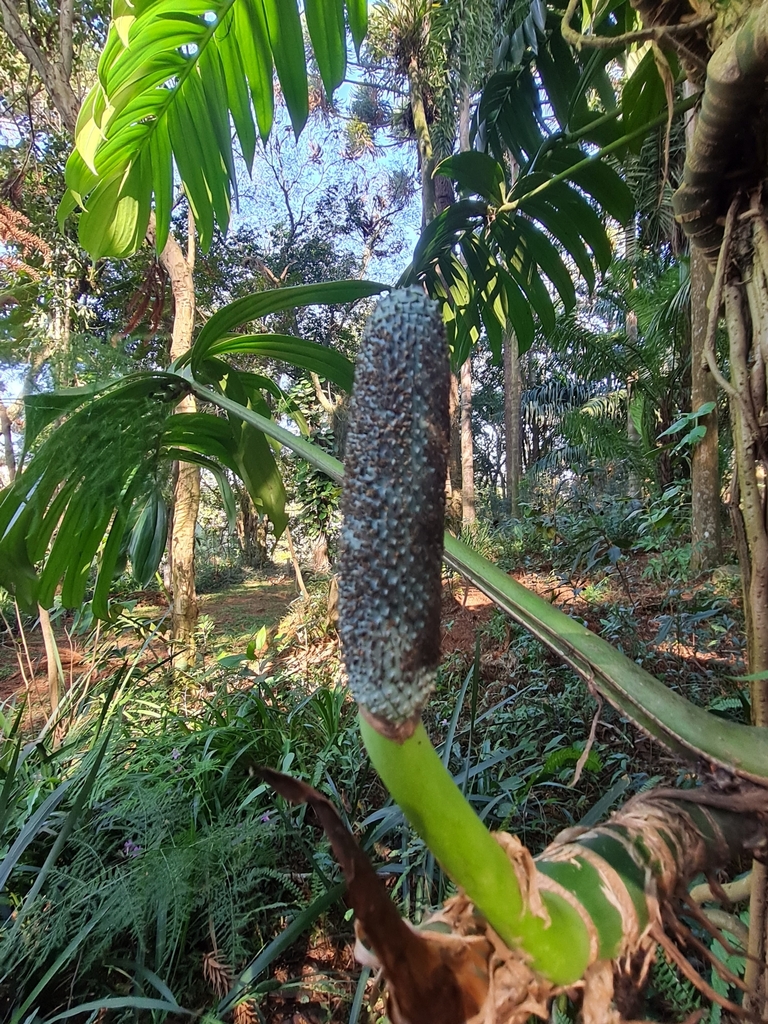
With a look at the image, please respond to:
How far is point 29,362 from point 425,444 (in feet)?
4.25

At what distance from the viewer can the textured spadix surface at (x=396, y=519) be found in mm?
409

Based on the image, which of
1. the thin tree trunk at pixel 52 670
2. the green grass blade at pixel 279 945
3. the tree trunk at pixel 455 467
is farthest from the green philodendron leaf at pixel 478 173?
the thin tree trunk at pixel 52 670

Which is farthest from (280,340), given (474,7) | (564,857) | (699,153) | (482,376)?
(482,376)

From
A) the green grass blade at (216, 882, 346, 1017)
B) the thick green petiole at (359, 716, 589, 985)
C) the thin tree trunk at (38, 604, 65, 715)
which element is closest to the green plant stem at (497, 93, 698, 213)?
the thick green petiole at (359, 716, 589, 985)

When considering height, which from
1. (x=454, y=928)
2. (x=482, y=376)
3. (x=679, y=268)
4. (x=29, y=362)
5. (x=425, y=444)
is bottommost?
(x=454, y=928)

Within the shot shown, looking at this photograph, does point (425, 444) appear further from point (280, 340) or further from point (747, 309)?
point (280, 340)

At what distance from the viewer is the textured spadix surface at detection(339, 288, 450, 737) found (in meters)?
0.41

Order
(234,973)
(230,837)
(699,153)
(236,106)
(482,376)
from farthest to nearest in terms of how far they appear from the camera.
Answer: (482,376) < (230,837) < (234,973) < (236,106) < (699,153)

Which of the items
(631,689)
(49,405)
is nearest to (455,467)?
(49,405)

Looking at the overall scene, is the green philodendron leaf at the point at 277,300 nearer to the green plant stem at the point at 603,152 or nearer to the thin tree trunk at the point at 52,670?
the green plant stem at the point at 603,152

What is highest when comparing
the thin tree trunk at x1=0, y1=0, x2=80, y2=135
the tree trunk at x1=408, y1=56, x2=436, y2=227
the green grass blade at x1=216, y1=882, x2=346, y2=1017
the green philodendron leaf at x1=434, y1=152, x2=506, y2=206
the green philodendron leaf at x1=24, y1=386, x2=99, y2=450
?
the tree trunk at x1=408, y1=56, x2=436, y2=227

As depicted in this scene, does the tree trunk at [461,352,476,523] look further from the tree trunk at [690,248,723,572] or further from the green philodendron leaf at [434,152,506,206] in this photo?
the green philodendron leaf at [434,152,506,206]

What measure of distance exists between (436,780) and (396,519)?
0.68 ft

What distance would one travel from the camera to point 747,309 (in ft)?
2.52
